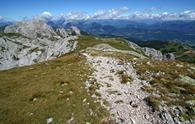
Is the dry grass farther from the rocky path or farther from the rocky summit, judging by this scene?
the rocky path

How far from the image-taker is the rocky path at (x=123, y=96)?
20.4 metres

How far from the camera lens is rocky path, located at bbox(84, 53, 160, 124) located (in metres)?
20.4

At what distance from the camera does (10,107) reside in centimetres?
2342

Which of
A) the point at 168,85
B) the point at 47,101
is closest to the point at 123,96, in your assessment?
the point at 168,85

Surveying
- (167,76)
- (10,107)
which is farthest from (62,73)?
(167,76)

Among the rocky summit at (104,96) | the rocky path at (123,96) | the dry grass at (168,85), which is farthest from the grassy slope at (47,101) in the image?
the dry grass at (168,85)

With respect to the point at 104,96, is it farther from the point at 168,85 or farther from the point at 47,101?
the point at 168,85

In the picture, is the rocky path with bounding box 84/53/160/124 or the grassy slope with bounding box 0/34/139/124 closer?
the rocky path with bounding box 84/53/160/124

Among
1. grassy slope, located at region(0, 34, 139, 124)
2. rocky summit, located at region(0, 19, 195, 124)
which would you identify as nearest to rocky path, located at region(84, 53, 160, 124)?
rocky summit, located at region(0, 19, 195, 124)

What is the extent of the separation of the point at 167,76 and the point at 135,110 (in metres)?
10.5

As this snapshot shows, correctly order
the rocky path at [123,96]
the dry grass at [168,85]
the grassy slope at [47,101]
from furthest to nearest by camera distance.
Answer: the dry grass at [168,85]
the grassy slope at [47,101]
the rocky path at [123,96]

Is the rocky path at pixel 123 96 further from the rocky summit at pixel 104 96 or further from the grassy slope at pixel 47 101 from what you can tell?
the grassy slope at pixel 47 101

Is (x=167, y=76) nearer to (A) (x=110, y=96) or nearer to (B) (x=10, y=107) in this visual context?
(A) (x=110, y=96)

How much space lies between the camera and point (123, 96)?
967 inches
